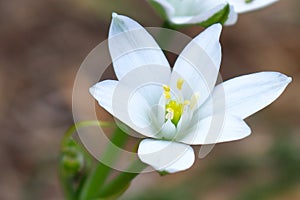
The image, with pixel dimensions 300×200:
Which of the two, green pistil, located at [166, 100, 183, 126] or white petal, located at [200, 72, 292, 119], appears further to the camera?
green pistil, located at [166, 100, 183, 126]

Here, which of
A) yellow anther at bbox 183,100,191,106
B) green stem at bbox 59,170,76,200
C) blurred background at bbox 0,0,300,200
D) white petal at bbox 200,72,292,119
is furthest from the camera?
blurred background at bbox 0,0,300,200

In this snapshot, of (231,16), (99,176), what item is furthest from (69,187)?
(231,16)

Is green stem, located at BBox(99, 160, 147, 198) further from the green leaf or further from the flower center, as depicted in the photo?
the green leaf

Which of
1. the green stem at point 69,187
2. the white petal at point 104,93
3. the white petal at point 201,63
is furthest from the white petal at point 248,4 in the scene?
the green stem at point 69,187

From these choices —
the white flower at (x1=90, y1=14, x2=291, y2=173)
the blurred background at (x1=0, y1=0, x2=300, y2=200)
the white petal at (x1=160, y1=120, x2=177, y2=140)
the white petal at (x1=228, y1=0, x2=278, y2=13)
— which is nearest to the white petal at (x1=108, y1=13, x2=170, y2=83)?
the white flower at (x1=90, y1=14, x2=291, y2=173)

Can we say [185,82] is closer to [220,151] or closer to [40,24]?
[220,151]

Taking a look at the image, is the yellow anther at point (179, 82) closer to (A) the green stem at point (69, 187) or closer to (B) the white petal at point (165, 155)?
(B) the white petal at point (165, 155)
